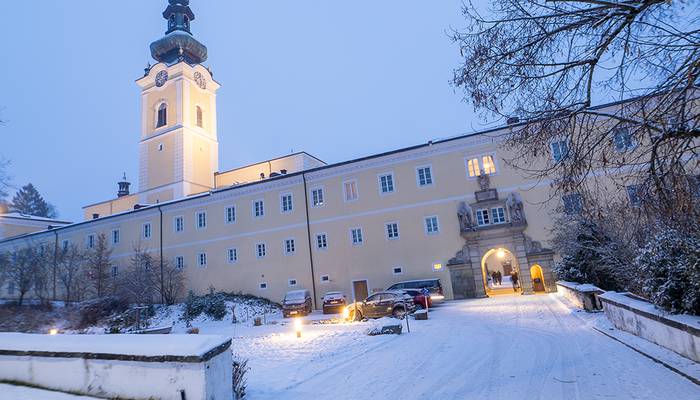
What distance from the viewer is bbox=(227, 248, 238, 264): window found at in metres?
32.3

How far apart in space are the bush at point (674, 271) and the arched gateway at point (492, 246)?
1627 centimetres

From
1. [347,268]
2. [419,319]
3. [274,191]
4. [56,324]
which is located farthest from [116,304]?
[419,319]

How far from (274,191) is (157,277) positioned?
12025mm

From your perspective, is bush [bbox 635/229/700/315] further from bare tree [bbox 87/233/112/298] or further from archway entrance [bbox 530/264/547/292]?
bare tree [bbox 87/233/112/298]

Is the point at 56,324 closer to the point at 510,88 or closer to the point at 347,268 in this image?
the point at 347,268

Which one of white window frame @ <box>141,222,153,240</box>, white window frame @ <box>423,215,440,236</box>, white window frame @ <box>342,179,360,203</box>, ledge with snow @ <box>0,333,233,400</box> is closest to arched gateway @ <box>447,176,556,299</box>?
white window frame @ <box>423,215,440,236</box>

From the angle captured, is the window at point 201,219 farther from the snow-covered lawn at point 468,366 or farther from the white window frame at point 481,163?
the snow-covered lawn at point 468,366

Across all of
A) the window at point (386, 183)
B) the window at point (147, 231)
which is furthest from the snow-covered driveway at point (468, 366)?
the window at point (147, 231)

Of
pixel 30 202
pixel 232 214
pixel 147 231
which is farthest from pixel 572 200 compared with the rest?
pixel 30 202

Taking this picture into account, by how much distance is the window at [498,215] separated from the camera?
2502 centimetres

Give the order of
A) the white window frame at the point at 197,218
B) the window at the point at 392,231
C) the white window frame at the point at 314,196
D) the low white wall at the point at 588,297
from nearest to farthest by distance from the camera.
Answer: the low white wall at the point at 588,297 → the window at the point at 392,231 → the white window frame at the point at 314,196 → the white window frame at the point at 197,218

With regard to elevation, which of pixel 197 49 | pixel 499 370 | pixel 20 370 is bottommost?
pixel 499 370

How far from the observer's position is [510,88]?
545 cm

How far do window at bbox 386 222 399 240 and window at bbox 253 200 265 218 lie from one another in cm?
1030
